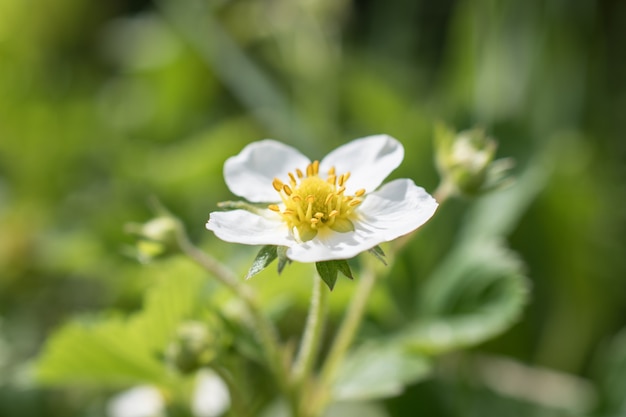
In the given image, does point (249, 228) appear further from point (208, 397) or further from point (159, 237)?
point (208, 397)

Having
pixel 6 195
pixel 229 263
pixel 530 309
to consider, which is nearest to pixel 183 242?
pixel 229 263

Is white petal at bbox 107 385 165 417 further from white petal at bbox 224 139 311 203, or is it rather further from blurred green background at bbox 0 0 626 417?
white petal at bbox 224 139 311 203

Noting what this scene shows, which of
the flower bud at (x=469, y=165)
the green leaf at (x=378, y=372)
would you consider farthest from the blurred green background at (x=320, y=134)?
the flower bud at (x=469, y=165)

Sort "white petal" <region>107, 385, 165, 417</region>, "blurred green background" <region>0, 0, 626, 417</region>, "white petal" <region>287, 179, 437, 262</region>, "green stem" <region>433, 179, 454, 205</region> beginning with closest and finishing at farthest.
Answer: "white petal" <region>287, 179, 437, 262</region> < "green stem" <region>433, 179, 454, 205</region> < "white petal" <region>107, 385, 165, 417</region> < "blurred green background" <region>0, 0, 626, 417</region>

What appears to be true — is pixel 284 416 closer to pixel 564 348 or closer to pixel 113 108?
pixel 564 348

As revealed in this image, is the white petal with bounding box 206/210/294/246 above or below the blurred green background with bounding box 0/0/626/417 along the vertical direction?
below

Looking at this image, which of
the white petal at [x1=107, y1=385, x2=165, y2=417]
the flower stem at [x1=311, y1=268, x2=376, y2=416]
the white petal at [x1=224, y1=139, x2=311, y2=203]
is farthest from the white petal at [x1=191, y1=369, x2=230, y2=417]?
the white petal at [x1=224, y1=139, x2=311, y2=203]

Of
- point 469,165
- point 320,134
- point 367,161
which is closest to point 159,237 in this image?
point 367,161
